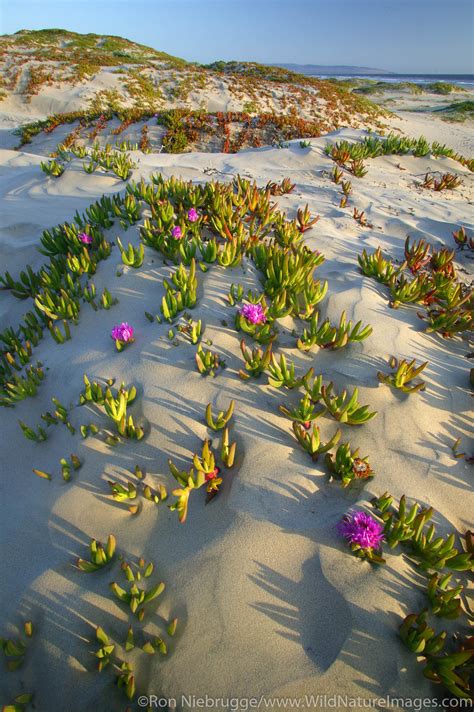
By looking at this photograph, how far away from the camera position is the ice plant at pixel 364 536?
2182 millimetres

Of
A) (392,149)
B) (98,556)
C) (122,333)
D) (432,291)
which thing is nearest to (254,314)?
(122,333)

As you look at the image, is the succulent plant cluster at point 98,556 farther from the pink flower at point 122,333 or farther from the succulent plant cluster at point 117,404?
the pink flower at point 122,333

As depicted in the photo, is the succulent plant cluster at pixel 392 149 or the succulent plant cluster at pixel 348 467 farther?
the succulent plant cluster at pixel 392 149

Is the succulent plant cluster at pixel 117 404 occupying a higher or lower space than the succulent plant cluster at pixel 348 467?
higher

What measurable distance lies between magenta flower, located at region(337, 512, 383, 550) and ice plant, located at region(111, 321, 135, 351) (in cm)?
243

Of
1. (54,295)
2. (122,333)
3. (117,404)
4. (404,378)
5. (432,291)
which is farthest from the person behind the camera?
(54,295)

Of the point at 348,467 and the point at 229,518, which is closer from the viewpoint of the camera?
the point at 229,518

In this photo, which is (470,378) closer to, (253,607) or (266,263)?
(266,263)

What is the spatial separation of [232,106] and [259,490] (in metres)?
23.1

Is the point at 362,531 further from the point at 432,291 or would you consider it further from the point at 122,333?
the point at 432,291

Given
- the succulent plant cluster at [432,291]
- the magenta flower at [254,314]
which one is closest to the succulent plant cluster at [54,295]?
the magenta flower at [254,314]

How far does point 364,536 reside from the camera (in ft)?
7.15

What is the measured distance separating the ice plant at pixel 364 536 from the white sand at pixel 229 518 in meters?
0.09

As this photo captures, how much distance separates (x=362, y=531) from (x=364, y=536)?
3cm
